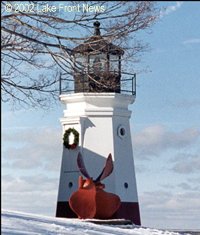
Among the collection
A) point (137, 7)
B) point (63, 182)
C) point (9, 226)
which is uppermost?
point (137, 7)

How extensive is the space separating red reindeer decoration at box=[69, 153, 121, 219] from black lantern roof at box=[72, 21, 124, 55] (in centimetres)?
730

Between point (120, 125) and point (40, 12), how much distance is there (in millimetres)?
9737

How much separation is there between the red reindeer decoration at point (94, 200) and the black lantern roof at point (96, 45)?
730cm

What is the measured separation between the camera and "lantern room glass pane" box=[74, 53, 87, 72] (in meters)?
10.0

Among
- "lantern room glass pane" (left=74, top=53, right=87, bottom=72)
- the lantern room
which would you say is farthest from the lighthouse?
"lantern room glass pane" (left=74, top=53, right=87, bottom=72)

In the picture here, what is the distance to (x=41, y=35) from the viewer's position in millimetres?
9398

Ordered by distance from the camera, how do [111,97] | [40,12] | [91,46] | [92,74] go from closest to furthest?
[40,12], [91,46], [92,74], [111,97]

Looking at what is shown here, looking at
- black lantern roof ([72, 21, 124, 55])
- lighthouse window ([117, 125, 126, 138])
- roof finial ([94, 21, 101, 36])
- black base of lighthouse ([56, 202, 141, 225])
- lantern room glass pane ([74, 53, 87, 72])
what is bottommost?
black base of lighthouse ([56, 202, 141, 225])

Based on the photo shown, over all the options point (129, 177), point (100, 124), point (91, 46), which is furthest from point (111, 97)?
point (91, 46)

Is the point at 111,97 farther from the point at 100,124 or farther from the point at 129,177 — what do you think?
the point at 129,177

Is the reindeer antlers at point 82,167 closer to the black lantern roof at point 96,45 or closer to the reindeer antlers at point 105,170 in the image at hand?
the reindeer antlers at point 105,170

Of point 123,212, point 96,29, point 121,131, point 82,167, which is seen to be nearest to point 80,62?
point 96,29

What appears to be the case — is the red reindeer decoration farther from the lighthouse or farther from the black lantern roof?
the black lantern roof

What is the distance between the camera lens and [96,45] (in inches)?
402
